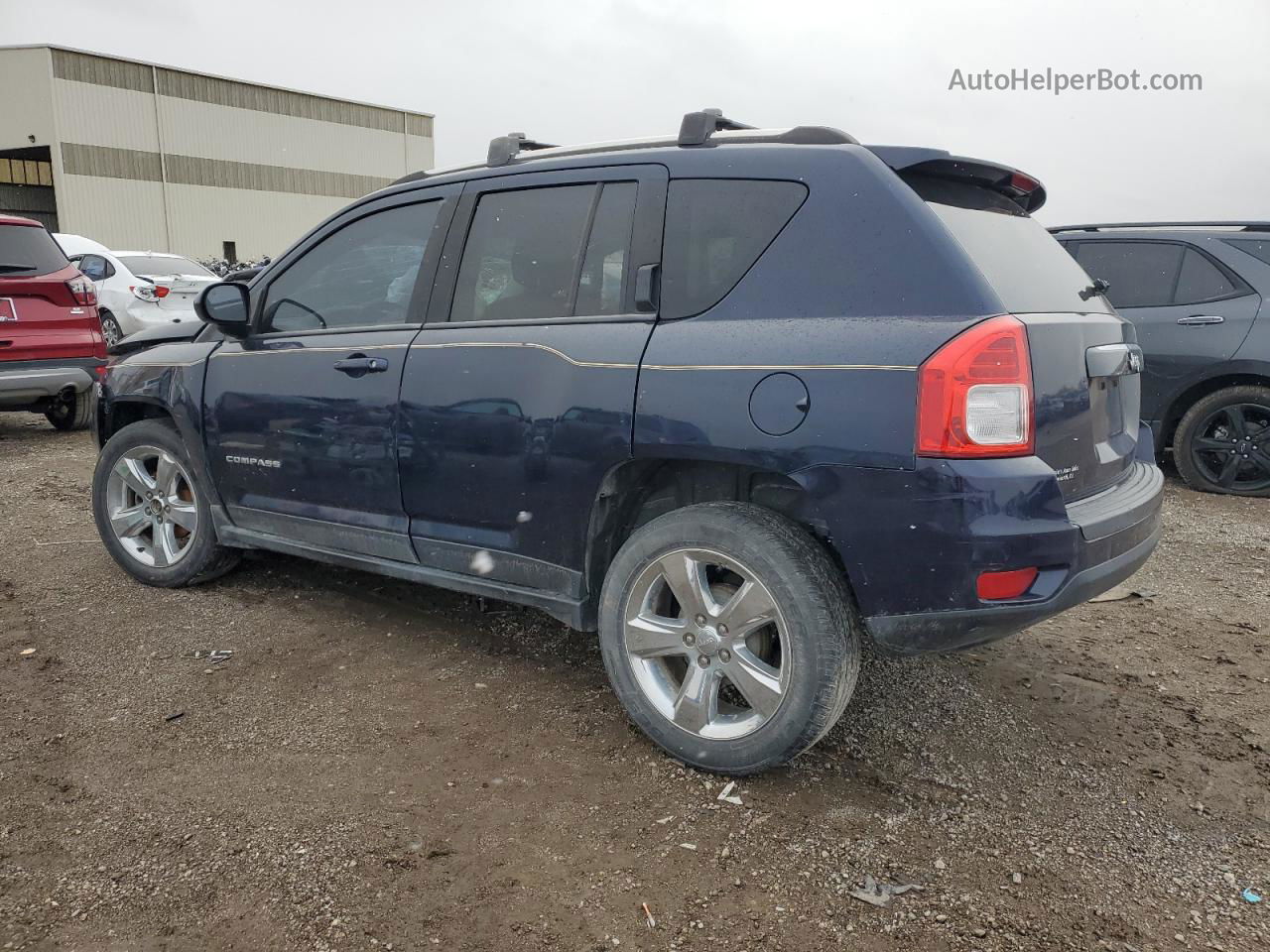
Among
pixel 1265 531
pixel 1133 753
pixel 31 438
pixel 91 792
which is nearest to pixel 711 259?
pixel 1133 753

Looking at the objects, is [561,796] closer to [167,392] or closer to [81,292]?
[167,392]

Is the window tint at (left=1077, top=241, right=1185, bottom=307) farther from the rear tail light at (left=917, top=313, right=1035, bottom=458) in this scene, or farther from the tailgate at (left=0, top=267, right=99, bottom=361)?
the tailgate at (left=0, top=267, right=99, bottom=361)

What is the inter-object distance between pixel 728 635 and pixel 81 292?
24.6ft

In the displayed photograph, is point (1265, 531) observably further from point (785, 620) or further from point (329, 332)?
point (329, 332)

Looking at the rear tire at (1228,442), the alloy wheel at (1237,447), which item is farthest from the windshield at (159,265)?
the alloy wheel at (1237,447)

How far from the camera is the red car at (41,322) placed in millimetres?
7484

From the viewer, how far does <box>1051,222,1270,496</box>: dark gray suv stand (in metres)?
6.20

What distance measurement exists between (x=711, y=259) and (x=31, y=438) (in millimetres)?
8217

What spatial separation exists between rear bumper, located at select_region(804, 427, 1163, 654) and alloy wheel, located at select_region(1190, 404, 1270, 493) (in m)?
4.60

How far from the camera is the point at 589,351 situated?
2854 millimetres

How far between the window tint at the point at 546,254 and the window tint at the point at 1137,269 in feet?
15.8

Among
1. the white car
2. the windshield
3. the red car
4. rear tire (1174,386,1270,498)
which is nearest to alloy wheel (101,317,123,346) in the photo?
the white car

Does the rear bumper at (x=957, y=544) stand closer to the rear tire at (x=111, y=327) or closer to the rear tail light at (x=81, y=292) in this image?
the rear tail light at (x=81, y=292)

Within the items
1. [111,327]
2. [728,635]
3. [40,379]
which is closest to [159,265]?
[111,327]
